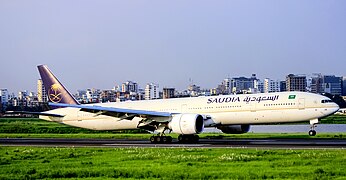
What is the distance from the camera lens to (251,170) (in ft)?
70.1

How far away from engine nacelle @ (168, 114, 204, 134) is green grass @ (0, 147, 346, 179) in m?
12.9

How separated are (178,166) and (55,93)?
35.2m

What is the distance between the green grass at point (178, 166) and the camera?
20250 mm

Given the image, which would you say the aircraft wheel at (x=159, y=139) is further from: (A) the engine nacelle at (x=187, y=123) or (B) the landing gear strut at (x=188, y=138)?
(B) the landing gear strut at (x=188, y=138)

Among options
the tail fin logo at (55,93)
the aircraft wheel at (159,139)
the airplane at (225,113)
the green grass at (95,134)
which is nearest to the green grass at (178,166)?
the aircraft wheel at (159,139)

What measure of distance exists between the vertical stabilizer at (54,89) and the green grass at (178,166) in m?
26.0

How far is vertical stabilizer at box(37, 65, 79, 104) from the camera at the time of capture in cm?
5597

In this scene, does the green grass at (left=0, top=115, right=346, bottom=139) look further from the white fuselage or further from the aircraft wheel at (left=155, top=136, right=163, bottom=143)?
the aircraft wheel at (left=155, top=136, right=163, bottom=143)

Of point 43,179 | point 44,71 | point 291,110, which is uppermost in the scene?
point 44,71

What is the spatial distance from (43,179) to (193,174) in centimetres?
493

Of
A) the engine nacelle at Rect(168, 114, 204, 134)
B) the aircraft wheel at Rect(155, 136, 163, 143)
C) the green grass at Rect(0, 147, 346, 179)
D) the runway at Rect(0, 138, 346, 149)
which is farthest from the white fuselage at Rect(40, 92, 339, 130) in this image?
the green grass at Rect(0, 147, 346, 179)

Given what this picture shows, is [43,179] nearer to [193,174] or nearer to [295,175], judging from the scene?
[193,174]

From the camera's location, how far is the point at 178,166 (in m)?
23.2

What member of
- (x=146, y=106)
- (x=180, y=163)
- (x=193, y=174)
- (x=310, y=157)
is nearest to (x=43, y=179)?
(x=193, y=174)
